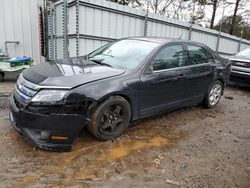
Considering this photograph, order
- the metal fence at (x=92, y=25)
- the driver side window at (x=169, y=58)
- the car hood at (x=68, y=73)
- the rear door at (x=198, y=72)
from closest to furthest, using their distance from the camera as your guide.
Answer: the car hood at (x=68, y=73) → the driver side window at (x=169, y=58) → the rear door at (x=198, y=72) → the metal fence at (x=92, y=25)

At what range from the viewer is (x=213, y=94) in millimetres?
5363

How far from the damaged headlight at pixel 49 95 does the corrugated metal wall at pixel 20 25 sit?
230 inches

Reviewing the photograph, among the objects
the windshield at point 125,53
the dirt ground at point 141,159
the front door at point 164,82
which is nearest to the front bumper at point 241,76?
the dirt ground at point 141,159

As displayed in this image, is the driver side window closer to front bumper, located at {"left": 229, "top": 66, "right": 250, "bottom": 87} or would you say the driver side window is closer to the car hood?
the car hood

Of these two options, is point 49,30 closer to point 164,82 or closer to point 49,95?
point 164,82

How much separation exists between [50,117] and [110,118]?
90 centimetres

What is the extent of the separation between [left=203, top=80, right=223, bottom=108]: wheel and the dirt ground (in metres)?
1.02

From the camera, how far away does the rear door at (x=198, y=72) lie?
14.8 feet

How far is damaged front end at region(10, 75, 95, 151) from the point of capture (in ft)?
9.14

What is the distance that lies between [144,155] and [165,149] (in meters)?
0.38

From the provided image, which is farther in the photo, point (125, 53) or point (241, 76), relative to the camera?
point (241, 76)

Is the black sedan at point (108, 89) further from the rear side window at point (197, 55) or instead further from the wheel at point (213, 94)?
the wheel at point (213, 94)

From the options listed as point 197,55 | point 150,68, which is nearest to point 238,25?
point 197,55

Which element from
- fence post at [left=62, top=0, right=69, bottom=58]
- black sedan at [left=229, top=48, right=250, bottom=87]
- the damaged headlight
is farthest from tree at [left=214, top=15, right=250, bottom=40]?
the damaged headlight
